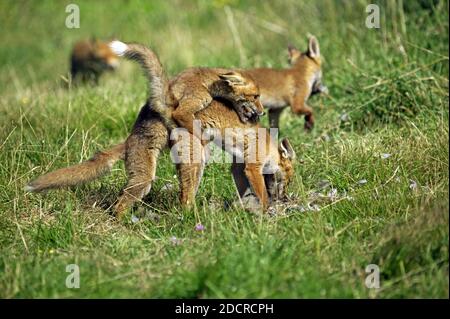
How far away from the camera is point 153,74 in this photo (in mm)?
6297

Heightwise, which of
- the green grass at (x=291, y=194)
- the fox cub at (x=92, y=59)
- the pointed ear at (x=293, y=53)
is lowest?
the green grass at (x=291, y=194)

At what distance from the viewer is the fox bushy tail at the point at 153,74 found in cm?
624

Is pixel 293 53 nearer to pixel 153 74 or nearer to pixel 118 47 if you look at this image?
pixel 153 74

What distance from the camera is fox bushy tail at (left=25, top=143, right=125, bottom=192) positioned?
5.77 m

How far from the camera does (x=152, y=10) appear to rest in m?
15.5

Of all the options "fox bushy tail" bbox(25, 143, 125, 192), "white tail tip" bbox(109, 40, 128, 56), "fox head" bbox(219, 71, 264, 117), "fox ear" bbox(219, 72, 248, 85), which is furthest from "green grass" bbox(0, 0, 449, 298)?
"white tail tip" bbox(109, 40, 128, 56)

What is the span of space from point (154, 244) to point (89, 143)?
2.15 meters

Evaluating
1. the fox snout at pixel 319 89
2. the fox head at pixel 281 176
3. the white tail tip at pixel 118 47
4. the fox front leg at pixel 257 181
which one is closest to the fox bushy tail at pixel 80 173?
the white tail tip at pixel 118 47

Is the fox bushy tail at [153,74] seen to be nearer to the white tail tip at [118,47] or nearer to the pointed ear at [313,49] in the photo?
the white tail tip at [118,47]

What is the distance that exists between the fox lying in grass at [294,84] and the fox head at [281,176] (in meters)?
1.72

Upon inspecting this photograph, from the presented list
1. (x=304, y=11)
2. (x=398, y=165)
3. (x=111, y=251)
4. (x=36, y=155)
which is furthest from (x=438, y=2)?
(x=111, y=251)

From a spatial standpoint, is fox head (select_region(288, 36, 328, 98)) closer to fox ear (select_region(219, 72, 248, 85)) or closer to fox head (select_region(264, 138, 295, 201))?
fox ear (select_region(219, 72, 248, 85))

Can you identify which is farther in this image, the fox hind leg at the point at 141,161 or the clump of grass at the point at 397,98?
the clump of grass at the point at 397,98

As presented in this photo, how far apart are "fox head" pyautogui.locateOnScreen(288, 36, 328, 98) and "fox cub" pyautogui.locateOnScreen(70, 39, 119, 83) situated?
15.3 feet
